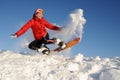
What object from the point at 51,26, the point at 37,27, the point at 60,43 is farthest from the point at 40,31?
the point at 60,43

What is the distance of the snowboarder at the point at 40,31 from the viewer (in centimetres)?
1533

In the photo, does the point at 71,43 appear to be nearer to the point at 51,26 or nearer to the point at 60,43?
the point at 60,43

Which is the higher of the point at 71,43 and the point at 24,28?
the point at 71,43

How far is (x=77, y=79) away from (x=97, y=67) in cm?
145

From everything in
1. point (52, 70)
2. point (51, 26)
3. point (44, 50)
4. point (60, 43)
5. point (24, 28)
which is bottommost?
point (52, 70)

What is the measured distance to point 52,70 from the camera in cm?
1398

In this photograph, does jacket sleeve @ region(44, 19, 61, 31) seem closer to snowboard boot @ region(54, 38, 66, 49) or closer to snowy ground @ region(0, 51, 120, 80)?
snowboard boot @ region(54, 38, 66, 49)

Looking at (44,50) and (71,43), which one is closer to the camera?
(44,50)

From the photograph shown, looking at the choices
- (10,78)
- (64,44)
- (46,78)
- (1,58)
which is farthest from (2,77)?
(64,44)

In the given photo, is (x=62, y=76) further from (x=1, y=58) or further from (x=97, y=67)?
(x=1, y=58)

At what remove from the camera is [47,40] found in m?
15.8

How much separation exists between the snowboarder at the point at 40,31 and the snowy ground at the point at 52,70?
2.04 feet

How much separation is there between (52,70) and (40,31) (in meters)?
2.57

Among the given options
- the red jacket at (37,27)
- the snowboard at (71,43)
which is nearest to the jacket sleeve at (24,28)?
the red jacket at (37,27)
